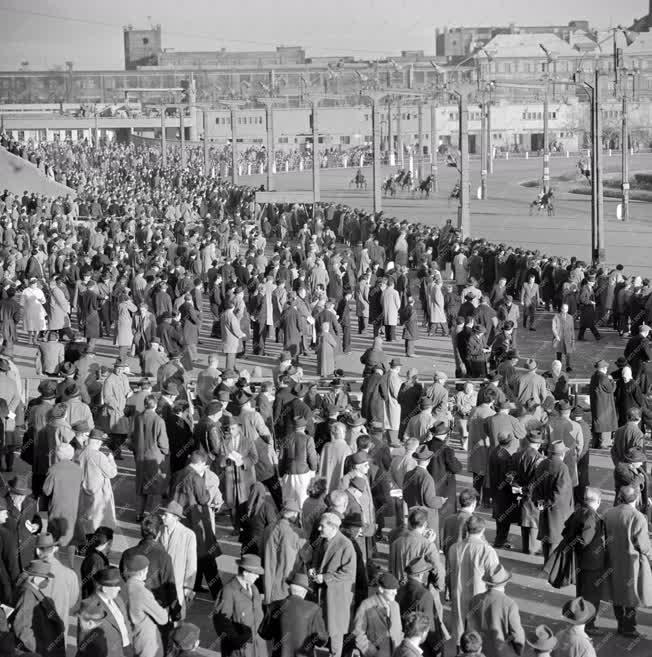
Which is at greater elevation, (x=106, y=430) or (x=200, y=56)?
(x=200, y=56)

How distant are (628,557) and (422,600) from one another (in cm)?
200

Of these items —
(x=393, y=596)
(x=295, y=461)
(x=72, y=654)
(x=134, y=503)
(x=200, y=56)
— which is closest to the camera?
(x=393, y=596)

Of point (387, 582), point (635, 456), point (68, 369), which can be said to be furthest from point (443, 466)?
point (68, 369)

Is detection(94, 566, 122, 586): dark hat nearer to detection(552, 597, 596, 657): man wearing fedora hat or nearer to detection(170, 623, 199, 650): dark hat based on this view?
detection(170, 623, 199, 650): dark hat

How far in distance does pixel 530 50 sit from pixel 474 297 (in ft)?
373

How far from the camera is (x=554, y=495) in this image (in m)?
11.2

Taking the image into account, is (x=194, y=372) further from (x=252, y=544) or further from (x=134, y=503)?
(x=252, y=544)

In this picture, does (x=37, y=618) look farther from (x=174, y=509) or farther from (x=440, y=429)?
(x=440, y=429)

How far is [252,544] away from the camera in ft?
33.9

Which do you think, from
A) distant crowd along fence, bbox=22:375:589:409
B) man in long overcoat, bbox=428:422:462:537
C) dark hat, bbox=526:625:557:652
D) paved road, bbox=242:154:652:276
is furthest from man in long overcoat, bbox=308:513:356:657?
paved road, bbox=242:154:652:276

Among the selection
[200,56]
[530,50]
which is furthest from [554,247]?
[200,56]

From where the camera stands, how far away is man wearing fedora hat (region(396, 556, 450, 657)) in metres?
8.61

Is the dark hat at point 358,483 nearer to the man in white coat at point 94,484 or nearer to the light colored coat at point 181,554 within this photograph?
the light colored coat at point 181,554

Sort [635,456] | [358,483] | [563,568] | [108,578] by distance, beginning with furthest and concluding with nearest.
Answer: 1. [635,456]
2. [358,483]
3. [563,568]
4. [108,578]
